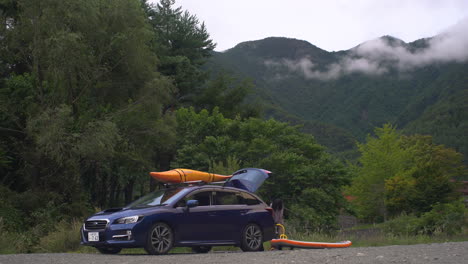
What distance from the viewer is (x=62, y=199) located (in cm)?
2656

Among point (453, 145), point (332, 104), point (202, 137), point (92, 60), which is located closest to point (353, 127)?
point (332, 104)

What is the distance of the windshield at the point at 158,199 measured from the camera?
1229 cm

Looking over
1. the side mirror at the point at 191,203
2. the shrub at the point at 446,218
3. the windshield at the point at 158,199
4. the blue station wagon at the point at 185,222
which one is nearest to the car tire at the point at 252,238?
the blue station wagon at the point at 185,222

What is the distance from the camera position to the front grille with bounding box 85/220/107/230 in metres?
11.7

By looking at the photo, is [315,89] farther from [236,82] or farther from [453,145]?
[236,82]

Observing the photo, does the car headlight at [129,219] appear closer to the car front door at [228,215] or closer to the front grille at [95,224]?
the front grille at [95,224]

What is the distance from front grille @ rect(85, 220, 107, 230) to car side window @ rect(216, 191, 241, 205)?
2.76 meters

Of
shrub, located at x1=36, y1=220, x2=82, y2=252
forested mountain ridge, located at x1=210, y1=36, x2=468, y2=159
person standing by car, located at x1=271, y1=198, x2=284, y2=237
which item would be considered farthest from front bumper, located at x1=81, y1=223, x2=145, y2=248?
forested mountain ridge, located at x1=210, y1=36, x2=468, y2=159

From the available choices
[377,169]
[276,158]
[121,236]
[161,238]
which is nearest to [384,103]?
[377,169]

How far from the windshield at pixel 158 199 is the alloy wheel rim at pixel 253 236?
2.00 m

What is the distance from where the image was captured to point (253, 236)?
1323 centimetres

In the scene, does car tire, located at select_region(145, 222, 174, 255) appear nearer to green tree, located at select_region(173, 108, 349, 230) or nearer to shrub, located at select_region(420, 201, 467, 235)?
shrub, located at select_region(420, 201, 467, 235)

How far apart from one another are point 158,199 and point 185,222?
0.92 m

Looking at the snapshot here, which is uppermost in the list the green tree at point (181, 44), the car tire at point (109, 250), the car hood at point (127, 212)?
the green tree at point (181, 44)
